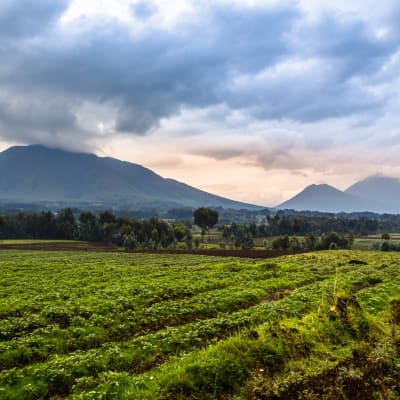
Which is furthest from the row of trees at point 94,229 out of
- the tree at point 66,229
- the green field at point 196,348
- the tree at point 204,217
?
the green field at point 196,348

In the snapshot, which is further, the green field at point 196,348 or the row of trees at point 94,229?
the row of trees at point 94,229

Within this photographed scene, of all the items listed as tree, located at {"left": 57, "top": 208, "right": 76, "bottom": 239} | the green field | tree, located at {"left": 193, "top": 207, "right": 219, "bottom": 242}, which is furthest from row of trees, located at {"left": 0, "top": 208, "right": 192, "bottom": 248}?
the green field

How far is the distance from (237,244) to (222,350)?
448 ft

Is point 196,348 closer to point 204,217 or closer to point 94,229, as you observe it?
point 204,217

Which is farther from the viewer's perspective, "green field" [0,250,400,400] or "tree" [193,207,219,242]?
"tree" [193,207,219,242]

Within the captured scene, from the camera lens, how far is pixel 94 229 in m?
157

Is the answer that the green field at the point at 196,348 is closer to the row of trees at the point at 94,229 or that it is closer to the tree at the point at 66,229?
the row of trees at the point at 94,229

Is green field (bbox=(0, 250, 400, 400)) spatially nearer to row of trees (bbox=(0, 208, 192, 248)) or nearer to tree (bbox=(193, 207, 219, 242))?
row of trees (bbox=(0, 208, 192, 248))

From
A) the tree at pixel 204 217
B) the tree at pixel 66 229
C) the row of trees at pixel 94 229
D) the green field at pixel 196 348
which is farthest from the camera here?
the tree at pixel 66 229

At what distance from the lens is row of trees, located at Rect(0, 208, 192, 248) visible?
148m

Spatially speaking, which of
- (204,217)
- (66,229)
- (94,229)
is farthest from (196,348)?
(66,229)

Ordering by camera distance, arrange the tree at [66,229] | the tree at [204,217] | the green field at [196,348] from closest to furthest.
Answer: the green field at [196,348] → the tree at [204,217] → the tree at [66,229]

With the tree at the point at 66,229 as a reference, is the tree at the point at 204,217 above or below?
above

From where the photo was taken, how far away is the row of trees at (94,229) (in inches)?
5822
